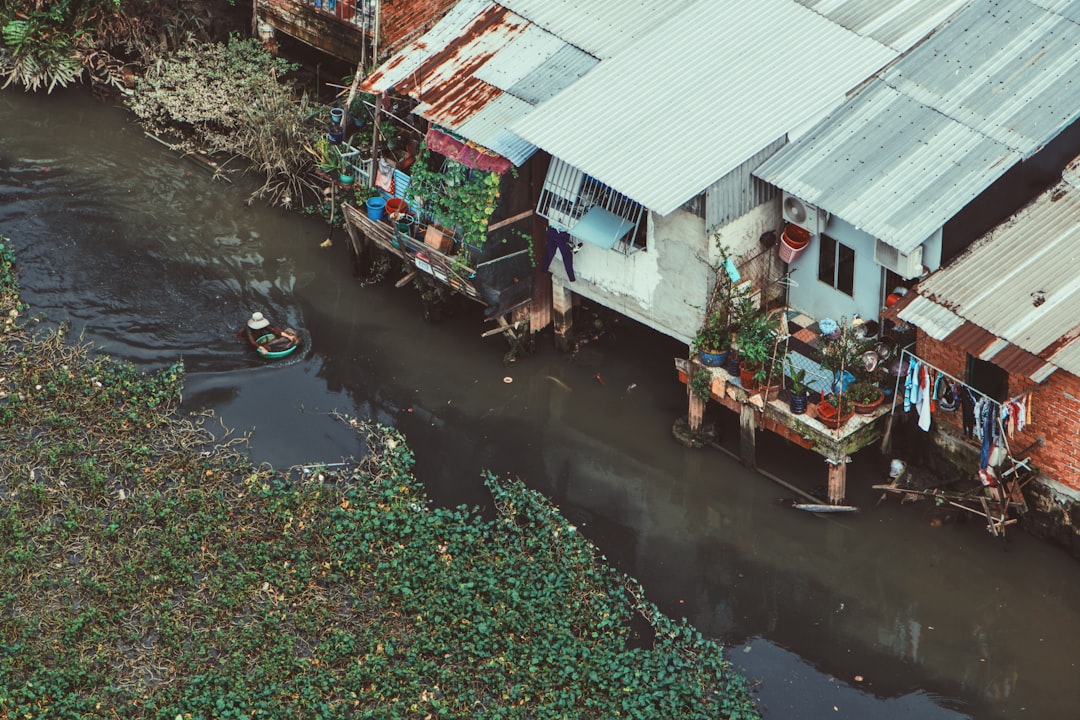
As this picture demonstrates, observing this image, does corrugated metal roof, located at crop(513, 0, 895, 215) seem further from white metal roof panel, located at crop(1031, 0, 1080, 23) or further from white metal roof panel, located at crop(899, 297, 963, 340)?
white metal roof panel, located at crop(899, 297, 963, 340)

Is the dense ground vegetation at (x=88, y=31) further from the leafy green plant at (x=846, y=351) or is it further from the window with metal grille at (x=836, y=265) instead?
the leafy green plant at (x=846, y=351)

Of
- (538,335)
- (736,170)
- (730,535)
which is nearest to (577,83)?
(736,170)

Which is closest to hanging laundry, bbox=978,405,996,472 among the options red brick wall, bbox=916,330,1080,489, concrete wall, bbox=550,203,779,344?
red brick wall, bbox=916,330,1080,489

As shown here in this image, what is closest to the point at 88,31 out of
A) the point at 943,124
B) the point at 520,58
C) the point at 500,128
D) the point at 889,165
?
the point at 520,58

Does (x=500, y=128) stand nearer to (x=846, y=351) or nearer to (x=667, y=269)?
(x=667, y=269)

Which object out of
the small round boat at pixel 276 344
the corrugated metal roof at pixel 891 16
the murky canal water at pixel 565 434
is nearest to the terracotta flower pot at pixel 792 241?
the corrugated metal roof at pixel 891 16

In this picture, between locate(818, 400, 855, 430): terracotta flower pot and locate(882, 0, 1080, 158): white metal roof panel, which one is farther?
locate(818, 400, 855, 430): terracotta flower pot

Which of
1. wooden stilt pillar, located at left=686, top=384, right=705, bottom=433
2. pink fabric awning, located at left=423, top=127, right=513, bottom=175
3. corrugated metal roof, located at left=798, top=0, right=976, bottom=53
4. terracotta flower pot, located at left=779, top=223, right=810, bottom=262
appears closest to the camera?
corrugated metal roof, located at left=798, top=0, right=976, bottom=53

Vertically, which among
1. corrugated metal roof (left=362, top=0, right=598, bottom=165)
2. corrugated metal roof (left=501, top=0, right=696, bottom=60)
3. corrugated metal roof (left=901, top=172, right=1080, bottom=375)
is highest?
corrugated metal roof (left=501, top=0, right=696, bottom=60)
